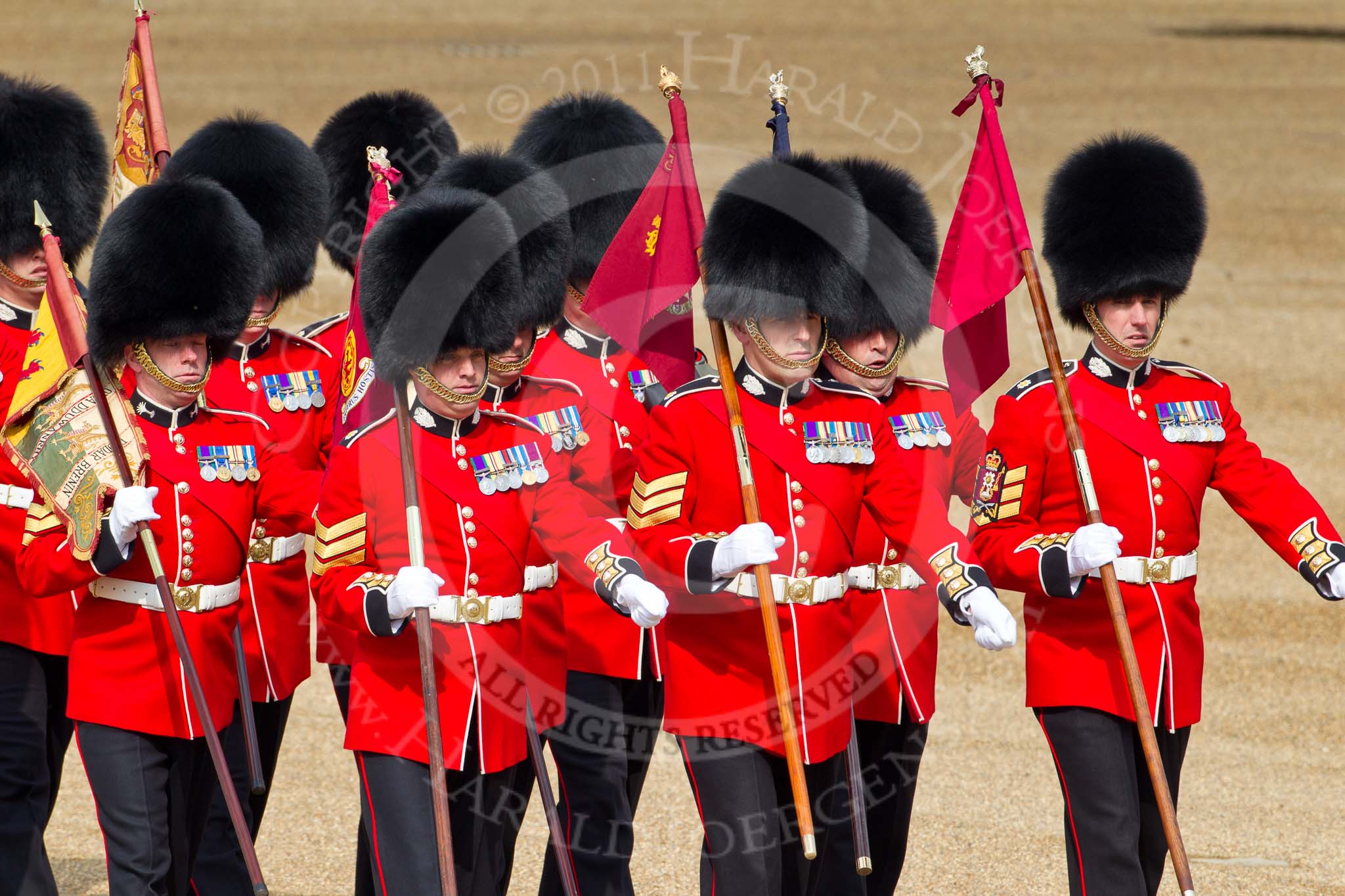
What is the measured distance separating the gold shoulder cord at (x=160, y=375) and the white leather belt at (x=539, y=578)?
0.70 meters

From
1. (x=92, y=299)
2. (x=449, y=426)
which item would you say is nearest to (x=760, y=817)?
(x=449, y=426)

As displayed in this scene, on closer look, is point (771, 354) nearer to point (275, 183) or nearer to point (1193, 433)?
point (1193, 433)

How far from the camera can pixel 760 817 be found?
351 cm

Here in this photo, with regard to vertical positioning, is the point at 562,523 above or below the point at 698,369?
below

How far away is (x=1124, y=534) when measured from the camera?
373cm

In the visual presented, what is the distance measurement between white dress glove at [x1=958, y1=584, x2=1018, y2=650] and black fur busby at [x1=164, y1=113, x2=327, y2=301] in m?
2.10

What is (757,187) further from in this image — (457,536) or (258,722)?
(258,722)

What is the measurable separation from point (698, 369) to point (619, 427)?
33cm

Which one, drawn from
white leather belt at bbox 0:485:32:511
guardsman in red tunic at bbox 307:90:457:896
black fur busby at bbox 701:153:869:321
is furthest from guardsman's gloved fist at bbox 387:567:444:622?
guardsman in red tunic at bbox 307:90:457:896

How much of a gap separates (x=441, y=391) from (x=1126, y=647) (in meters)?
1.30

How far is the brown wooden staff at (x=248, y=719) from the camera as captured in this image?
12.8 ft

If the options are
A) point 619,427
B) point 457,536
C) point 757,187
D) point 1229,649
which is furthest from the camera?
point 1229,649

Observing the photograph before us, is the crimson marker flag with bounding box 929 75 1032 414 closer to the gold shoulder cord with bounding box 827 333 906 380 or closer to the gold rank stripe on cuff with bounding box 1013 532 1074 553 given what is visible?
the gold shoulder cord with bounding box 827 333 906 380

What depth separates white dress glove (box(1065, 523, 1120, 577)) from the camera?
136 inches
